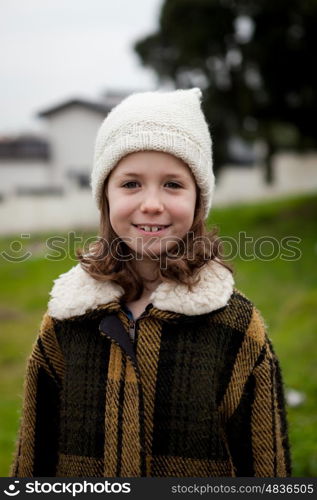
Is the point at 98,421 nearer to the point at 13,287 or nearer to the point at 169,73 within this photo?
the point at 13,287

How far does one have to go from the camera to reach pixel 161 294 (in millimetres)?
1621

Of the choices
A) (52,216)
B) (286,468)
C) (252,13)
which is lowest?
(286,468)

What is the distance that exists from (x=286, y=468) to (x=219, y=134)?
13263mm

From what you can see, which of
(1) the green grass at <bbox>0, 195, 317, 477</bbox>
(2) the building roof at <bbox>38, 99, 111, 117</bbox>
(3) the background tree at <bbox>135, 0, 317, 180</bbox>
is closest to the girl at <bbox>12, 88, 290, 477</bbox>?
(1) the green grass at <bbox>0, 195, 317, 477</bbox>

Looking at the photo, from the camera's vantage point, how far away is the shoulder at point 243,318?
1628 millimetres

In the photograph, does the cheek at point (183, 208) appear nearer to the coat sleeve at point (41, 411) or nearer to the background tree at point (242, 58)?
the coat sleeve at point (41, 411)

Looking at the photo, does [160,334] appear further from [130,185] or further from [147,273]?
[130,185]

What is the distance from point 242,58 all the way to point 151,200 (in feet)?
40.1

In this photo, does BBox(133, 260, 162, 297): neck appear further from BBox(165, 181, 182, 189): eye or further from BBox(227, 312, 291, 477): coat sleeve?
BBox(227, 312, 291, 477): coat sleeve

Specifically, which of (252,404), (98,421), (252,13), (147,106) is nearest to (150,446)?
(98,421)

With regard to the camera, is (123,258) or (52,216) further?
(52,216)

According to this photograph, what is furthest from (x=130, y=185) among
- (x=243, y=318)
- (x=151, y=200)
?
(x=243, y=318)

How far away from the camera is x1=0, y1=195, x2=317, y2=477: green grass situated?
3.78m

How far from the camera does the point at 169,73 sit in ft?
45.6
